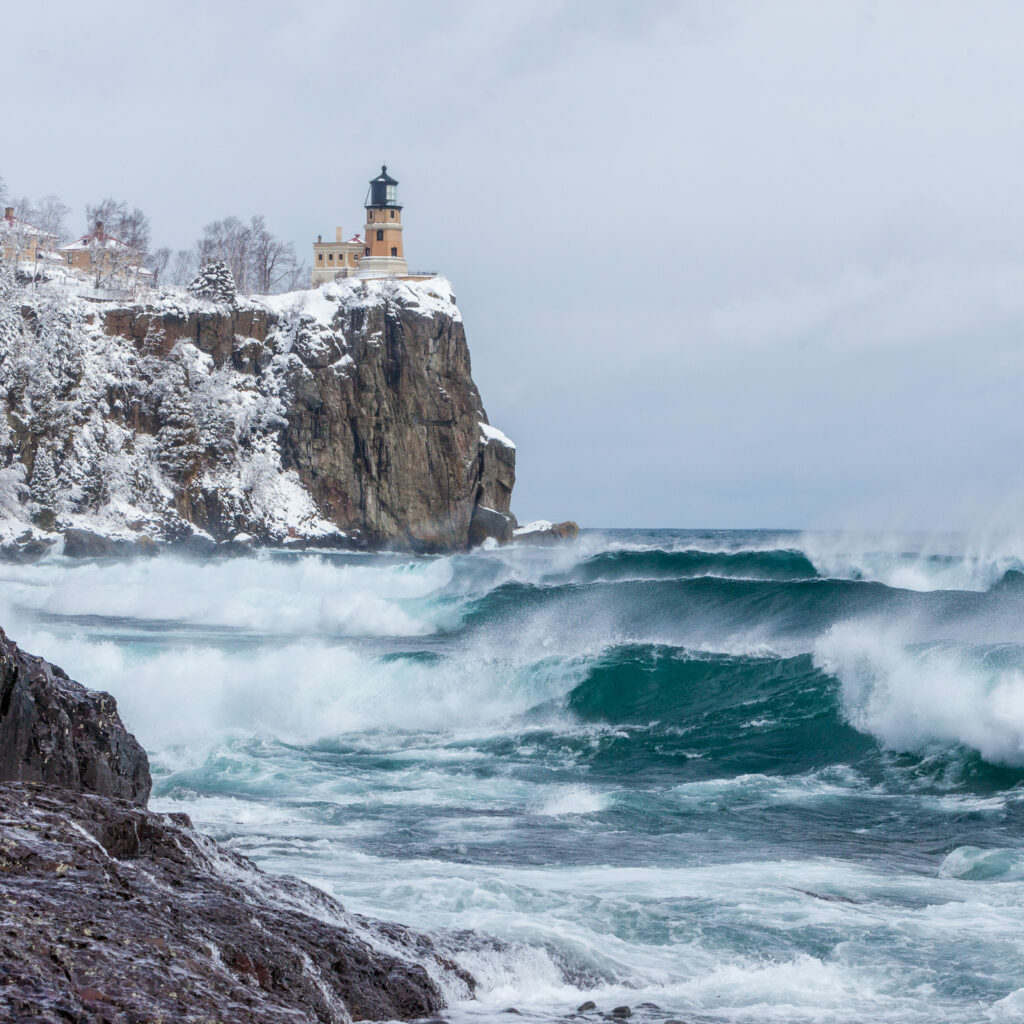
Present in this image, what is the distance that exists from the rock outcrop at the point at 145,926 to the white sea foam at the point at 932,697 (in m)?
9.77

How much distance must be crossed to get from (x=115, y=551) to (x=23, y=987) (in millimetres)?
51529

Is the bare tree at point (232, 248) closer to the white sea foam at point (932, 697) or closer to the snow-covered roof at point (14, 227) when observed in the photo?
the snow-covered roof at point (14, 227)

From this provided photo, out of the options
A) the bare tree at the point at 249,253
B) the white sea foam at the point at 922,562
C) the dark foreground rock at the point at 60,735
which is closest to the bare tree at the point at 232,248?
the bare tree at the point at 249,253

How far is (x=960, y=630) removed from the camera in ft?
71.2

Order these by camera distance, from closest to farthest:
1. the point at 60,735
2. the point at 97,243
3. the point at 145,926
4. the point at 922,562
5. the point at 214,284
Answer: the point at 145,926 → the point at 60,735 → the point at 922,562 → the point at 214,284 → the point at 97,243

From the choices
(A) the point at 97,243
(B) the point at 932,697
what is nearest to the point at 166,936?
(B) the point at 932,697

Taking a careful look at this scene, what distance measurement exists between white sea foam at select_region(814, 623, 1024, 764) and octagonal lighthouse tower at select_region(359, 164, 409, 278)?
6240cm

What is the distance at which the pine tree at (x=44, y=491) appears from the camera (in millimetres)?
53125

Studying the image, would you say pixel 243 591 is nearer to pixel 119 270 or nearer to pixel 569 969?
pixel 569 969

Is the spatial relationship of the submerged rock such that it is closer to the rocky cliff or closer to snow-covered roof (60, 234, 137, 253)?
the rocky cliff

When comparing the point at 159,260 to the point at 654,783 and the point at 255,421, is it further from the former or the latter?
the point at 654,783

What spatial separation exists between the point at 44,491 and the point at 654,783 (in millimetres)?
46569

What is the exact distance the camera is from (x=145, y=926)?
4203 millimetres

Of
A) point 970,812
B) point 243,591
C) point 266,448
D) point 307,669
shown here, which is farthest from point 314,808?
point 266,448
